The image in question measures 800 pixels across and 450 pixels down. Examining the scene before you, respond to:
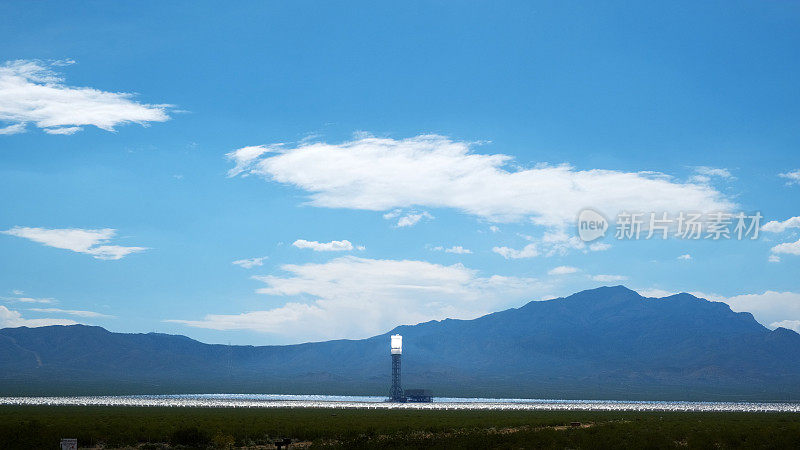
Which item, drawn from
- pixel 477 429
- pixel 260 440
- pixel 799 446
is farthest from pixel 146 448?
pixel 799 446

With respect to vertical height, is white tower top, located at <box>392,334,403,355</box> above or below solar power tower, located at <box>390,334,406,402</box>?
above

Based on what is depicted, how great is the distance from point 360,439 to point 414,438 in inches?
169

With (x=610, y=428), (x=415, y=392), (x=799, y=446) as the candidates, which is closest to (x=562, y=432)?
(x=610, y=428)

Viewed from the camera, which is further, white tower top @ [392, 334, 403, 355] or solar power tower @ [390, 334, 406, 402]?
white tower top @ [392, 334, 403, 355]

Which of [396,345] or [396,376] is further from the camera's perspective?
[396,345]

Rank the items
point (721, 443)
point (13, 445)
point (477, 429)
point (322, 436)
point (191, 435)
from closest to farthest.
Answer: point (13, 445) → point (721, 443) → point (191, 435) → point (322, 436) → point (477, 429)

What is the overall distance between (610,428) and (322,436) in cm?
1970

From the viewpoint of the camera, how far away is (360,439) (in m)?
52.2

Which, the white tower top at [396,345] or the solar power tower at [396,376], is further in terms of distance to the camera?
the white tower top at [396,345]

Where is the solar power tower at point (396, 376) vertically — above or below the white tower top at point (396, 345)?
below

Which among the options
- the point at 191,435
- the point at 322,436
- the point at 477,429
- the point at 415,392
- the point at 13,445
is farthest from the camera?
the point at 415,392

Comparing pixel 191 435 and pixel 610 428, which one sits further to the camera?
pixel 610 428

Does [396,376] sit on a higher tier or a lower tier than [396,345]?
lower

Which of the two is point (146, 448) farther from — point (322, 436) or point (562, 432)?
point (562, 432)
